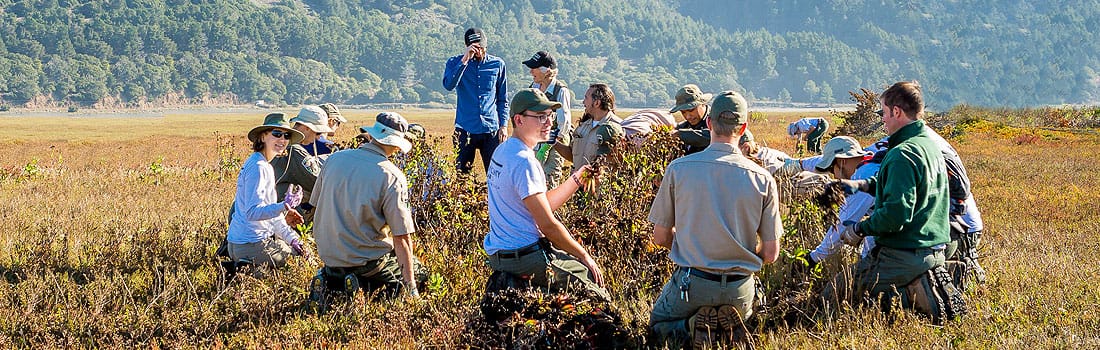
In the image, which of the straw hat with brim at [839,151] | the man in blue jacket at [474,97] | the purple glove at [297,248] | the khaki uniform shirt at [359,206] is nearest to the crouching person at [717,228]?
the straw hat with brim at [839,151]

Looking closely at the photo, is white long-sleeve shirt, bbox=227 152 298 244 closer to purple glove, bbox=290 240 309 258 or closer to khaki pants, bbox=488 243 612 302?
purple glove, bbox=290 240 309 258

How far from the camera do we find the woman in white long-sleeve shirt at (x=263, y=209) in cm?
617

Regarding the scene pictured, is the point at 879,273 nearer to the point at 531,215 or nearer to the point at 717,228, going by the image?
the point at 717,228

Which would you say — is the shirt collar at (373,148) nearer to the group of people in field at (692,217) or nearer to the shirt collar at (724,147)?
the group of people in field at (692,217)

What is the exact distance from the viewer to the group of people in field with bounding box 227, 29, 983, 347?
4.74 metres

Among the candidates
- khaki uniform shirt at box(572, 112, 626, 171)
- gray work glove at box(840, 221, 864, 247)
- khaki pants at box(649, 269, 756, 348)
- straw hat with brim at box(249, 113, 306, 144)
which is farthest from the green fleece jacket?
straw hat with brim at box(249, 113, 306, 144)

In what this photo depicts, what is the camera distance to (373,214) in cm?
572

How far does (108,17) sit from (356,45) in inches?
1762

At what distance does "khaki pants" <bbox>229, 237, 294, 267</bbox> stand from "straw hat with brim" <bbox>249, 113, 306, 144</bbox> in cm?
81

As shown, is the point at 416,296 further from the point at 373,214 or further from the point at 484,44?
the point at 484,44

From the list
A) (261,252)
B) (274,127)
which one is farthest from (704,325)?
(261,252)

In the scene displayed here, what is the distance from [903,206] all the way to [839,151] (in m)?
1.25

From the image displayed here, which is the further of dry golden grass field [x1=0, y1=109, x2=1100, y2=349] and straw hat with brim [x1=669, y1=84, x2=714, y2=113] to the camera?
straw hat with brim [x1=669, y1=84, x2=714, y2=113]

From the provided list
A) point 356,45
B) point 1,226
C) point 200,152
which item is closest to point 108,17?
point 356,45
